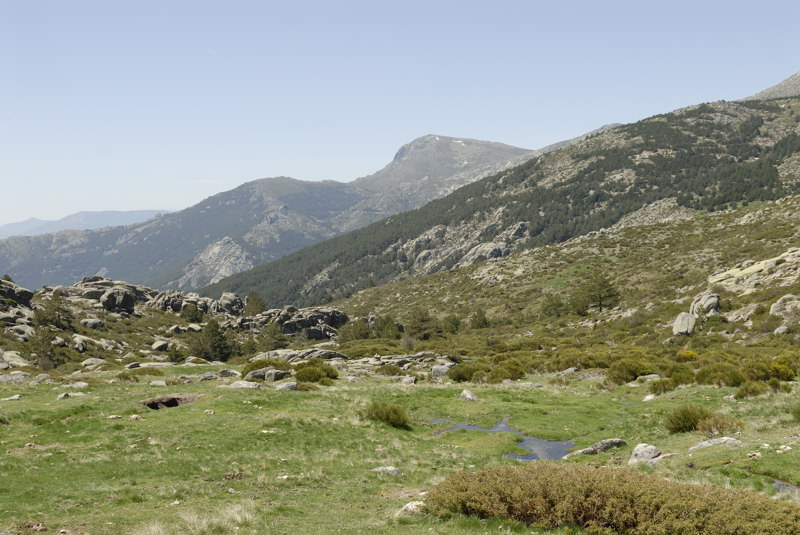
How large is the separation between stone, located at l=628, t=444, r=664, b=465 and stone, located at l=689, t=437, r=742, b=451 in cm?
134

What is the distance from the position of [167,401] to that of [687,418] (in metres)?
27.6

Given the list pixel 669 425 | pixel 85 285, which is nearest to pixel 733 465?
pixel 669 425

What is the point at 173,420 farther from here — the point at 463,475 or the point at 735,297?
A: the point at 735,297

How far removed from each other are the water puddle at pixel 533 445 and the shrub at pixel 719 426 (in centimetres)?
574

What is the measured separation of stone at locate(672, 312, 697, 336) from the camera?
52.5 meters

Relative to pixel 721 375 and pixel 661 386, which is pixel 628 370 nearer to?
pixel 661 386

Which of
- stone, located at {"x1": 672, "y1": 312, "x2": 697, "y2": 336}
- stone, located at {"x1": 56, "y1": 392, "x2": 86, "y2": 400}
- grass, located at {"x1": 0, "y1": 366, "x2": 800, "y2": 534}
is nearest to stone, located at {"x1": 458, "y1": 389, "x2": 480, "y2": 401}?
grass, located at {"x1": 0, "y1": 366, "x2": 800, "y2": 534}

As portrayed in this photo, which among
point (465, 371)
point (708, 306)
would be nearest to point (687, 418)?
point (465, 371)

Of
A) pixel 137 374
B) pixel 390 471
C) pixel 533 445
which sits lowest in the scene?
pixel 533 445

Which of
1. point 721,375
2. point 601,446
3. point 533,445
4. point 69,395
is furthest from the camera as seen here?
point 721,375

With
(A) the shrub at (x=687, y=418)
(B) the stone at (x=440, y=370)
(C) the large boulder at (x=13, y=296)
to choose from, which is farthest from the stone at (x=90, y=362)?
(A) the shrub at (x=687, y=418)

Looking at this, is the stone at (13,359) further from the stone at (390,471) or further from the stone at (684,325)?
the stone at (684,325)

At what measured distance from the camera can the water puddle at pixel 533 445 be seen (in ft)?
72.2

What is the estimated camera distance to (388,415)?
27.1 m
